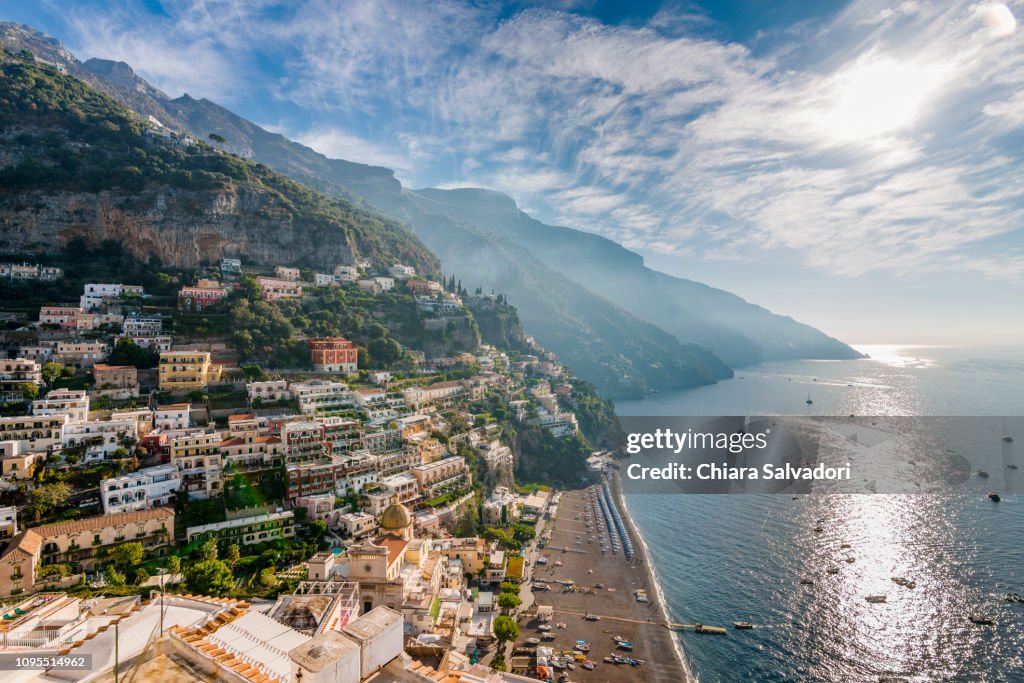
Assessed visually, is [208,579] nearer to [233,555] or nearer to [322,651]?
[233,555]

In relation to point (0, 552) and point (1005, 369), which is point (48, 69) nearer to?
point (0, 552)

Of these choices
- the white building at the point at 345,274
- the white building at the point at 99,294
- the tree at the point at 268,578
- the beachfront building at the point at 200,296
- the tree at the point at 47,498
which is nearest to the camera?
the tree at the point at 268,578

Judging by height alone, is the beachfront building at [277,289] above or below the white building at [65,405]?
above

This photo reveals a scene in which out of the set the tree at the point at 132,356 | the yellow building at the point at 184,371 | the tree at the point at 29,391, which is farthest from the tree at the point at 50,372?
the yellow building at the point at 184,371

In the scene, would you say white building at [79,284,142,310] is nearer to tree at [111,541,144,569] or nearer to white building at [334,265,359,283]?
white building at [334,265,359,283]

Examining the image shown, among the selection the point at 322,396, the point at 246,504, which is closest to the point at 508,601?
the point at 246,504

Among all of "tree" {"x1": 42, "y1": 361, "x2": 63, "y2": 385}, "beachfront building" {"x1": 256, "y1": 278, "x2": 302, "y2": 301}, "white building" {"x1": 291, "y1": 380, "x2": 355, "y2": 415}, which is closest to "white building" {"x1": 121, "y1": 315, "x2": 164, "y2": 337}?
"tree" {"x1": 42, "y1": 361, "x2": 63, "y2": 385}

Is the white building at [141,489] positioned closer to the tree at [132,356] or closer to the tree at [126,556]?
the tree at [126,556]
